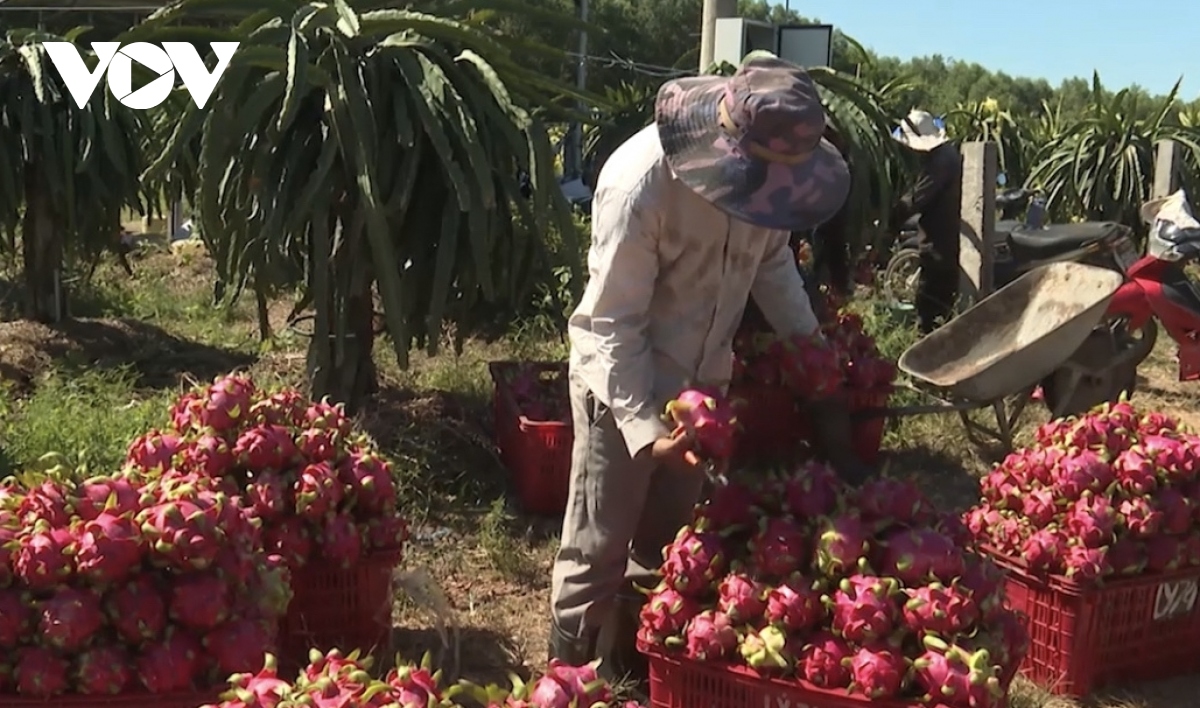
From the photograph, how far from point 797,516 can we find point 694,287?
0.57 metres

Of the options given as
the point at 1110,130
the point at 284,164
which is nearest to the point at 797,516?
the point at 284,164

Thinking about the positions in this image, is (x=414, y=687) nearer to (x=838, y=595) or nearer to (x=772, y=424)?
(x=838, y=595)

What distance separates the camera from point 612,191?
266 cm

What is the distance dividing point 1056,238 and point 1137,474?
4.60 m

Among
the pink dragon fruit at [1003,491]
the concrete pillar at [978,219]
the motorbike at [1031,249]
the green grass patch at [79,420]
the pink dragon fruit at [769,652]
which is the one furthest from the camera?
the concrete pillar at [978,219]

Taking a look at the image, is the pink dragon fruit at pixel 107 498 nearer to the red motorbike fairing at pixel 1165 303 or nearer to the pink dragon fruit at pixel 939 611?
the pink dragon fruit at pixel 939 611

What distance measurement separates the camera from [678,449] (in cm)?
253

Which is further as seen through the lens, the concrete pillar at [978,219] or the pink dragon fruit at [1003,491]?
the concrete pillar at [978,219]

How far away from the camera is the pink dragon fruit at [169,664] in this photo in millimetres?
2230

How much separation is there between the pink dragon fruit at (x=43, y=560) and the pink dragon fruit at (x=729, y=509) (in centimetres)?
133

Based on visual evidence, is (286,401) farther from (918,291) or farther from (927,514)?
(918,291)

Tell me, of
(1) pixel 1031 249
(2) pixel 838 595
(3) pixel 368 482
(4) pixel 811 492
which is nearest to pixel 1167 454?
(4) pixel 811 492

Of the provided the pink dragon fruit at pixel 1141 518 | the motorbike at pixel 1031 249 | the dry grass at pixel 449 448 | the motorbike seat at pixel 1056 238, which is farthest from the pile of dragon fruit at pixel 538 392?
the motorbike seat at pixel 1056 238

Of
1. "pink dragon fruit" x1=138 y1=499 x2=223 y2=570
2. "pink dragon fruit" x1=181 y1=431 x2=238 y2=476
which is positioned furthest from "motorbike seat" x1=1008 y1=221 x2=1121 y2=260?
"pink dragon fruit" x1=138 y1=499 x2=223 y2=570
